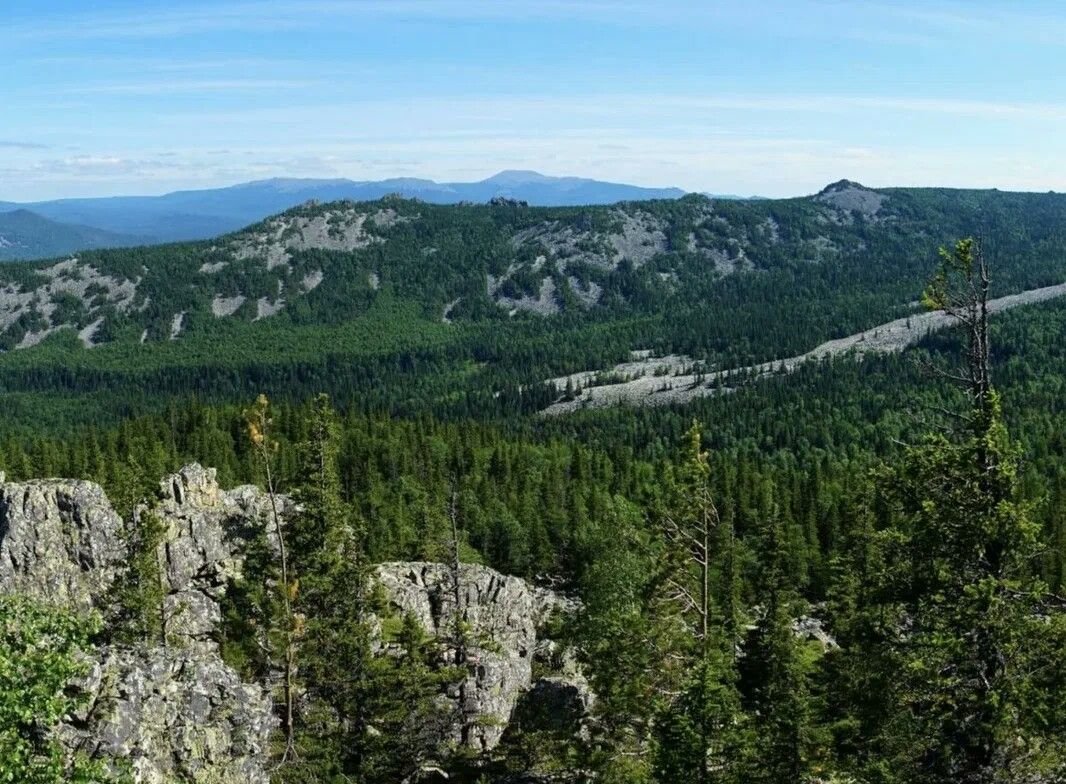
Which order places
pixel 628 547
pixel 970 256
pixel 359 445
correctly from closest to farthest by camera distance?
1. pixel 970 256
2. pixel 628 547
3. pixel 359 445

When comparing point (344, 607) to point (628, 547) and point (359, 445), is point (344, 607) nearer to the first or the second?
point (628, 547)

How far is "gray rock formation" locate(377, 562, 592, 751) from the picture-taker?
53.2 metres

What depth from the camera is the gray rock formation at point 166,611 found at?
1266 inches

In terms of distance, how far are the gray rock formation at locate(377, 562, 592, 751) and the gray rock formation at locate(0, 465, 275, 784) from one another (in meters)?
13.6

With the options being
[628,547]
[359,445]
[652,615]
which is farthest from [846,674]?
[359,445]

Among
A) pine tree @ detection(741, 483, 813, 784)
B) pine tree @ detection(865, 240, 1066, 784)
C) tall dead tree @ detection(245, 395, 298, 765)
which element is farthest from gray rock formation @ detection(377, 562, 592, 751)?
pine tree @ detection(865, 240, 1066, 784)

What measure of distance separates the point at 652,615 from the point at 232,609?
112 feet

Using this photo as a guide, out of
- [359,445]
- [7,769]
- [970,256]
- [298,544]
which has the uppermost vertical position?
[970,256]

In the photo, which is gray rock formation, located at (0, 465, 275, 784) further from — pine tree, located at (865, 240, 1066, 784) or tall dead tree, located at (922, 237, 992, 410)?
tall dead tree, located at (922, 237, 992, 410)

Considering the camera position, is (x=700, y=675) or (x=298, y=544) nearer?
(x=700, y=675)

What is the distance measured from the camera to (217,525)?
75.3 meters

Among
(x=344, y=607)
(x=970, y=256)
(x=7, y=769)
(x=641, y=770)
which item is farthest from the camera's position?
(x=344, y=607)

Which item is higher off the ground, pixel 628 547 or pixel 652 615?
pixel 652 615

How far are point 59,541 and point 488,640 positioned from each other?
34463 mm
